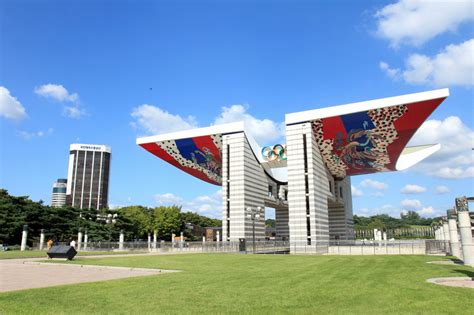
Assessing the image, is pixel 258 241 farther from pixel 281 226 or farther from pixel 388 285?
pixel 388 285

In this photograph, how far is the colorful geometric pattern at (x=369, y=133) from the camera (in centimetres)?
3697

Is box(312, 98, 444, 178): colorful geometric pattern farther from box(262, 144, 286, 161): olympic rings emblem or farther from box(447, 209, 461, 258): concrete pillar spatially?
box(447, 209, 461, 258): concrete pillar

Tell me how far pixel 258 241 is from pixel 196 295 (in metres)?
36.6

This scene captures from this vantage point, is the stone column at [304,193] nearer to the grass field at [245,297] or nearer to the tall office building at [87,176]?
the grass field at [245,297]

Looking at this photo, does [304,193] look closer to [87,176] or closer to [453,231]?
[453,231]

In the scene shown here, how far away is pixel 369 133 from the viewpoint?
41.7m

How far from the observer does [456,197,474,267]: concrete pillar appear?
1842 centimetres

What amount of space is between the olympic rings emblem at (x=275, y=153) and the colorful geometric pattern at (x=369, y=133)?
20.2ft

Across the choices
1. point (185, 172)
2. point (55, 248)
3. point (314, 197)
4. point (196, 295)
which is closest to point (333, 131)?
point (314, 197)

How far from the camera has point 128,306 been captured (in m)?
8.40

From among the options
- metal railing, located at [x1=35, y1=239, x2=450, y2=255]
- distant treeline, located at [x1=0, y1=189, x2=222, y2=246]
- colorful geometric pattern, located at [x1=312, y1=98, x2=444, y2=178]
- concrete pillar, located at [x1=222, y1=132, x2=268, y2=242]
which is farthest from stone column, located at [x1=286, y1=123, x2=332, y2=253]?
distant treeline, located at [x1=0, y1=189, x2=222, y2=246]

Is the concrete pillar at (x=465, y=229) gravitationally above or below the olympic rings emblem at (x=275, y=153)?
below

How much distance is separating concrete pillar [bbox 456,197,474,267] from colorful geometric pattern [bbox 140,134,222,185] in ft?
110

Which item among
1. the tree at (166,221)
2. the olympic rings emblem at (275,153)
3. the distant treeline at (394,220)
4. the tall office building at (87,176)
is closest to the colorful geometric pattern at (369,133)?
the olympic rings emblem at (275,153)
